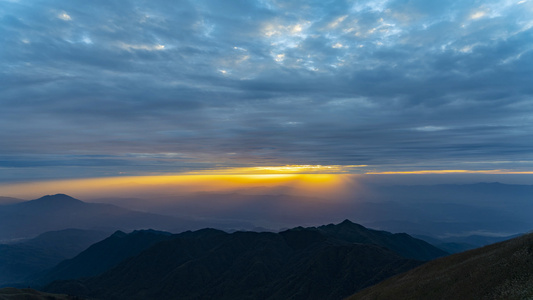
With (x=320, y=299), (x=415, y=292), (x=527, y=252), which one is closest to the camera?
(x=527, y=252)

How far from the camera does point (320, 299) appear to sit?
165500 mm

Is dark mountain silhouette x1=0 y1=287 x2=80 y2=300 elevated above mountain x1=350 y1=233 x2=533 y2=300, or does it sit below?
below

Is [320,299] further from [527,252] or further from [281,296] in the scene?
[527,252]

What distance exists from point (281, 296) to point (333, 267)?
41075mm

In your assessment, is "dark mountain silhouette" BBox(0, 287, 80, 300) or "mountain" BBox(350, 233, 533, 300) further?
"dark mountain silhouette" BBox(0, 287, 80, 300)

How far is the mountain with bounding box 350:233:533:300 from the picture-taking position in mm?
32312

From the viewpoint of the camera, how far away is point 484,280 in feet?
121

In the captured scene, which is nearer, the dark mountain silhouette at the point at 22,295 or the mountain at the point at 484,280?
the mountain at the point at 484,280

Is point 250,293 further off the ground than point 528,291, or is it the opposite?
point 528,291

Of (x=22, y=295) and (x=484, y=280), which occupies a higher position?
(x=484, y=280)

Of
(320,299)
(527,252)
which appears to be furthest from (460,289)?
(320,299)

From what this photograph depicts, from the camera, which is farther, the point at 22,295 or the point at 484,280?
the point at 22,295

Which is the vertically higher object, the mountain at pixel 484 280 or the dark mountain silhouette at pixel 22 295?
the mountain at pixel 484 280

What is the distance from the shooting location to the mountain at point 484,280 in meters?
32.3
